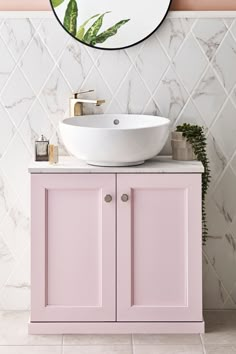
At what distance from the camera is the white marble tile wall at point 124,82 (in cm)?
401

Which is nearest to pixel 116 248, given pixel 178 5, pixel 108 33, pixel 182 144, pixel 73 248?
pixel 73 248

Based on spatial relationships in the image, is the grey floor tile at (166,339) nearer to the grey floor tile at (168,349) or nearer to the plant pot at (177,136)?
the grey floor tile at (168,349)

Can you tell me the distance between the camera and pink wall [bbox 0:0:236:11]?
3992 millimetres

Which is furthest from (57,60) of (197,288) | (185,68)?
(197,288)

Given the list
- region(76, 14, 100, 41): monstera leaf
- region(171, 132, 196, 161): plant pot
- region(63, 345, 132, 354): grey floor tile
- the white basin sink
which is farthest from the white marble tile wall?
region(63, 345, 132, 354): grey floor tile

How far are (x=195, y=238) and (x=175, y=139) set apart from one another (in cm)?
48

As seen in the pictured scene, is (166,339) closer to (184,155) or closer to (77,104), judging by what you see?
(184,155)

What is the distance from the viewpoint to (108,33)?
157 inches

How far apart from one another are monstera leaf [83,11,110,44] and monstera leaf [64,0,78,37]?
6 centimetres

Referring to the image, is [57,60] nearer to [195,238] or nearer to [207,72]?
[207,72]

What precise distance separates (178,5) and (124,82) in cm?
44

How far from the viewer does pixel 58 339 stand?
3785 mm

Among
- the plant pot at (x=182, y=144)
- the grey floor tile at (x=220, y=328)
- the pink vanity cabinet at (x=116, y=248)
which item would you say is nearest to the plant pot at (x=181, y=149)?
the plant pot at (x=182, y=144)

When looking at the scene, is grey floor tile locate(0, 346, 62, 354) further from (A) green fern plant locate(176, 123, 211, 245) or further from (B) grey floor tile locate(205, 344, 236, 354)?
(A) green fern plant locate(176, 123, 211, 245)
